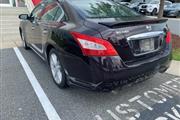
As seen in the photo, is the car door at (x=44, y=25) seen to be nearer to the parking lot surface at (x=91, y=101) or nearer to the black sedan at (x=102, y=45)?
the black sedan at (x=102, y=45)

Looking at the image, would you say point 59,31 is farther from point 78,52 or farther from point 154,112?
point 154,112

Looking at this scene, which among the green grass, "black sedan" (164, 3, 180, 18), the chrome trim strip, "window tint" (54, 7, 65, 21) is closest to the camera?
the chrome trim strip

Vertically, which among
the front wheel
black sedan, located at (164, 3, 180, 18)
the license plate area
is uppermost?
the license plate area

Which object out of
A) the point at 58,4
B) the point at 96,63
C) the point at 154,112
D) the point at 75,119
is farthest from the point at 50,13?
the point at 154,112

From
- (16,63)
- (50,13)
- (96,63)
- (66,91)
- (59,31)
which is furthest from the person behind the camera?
(16,63)

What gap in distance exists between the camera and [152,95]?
3.65 metres

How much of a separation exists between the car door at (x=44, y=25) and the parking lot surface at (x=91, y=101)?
800 millimetres

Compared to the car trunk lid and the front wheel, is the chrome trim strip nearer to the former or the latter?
the car trunk lid

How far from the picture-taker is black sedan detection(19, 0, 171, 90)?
9.44 ft

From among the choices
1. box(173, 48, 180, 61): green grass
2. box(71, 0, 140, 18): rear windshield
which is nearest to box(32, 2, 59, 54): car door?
box(71, 0, 140, 18): rear windshield

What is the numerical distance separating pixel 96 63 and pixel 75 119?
86 cm

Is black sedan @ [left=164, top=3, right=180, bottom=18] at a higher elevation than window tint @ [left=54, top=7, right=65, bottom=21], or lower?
lower

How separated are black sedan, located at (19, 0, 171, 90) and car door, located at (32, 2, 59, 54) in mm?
124

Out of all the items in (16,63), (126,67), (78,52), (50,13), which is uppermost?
(50,13)
